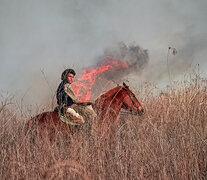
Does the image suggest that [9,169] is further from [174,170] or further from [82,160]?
[174,170]

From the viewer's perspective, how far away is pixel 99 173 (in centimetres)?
277

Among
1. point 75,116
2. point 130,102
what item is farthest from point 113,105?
point 75,116

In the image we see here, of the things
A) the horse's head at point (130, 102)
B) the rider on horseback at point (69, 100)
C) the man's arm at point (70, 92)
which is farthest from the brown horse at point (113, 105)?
the man's arm at point (70, 92)

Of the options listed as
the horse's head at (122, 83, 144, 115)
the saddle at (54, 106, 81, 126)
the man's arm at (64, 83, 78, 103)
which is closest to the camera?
the saddle at (54, 106, 81, 126)

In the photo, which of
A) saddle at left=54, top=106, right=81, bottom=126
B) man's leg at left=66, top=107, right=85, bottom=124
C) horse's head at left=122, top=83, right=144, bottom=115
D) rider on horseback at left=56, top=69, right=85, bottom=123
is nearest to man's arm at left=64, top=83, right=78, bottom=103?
rider on horseback at left=56, top=69, right=85, bottom=123

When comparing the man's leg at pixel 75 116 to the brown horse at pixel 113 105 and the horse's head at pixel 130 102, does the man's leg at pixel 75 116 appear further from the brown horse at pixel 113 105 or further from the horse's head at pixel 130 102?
the horse's head at pixel 130 102

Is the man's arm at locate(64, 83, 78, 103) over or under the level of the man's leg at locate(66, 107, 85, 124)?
over

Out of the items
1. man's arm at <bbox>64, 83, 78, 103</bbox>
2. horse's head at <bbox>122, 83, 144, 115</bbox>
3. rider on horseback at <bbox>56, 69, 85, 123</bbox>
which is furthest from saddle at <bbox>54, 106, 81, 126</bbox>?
horse's head at <bbox>122, 83, 144, 115</bbox>

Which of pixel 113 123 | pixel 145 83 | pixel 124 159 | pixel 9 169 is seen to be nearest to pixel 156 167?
pixel 124 159

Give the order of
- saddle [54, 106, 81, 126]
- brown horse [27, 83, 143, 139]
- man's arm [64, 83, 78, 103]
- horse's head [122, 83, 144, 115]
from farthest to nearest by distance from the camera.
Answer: horse's head [122, 83, 144, 115]
man's arm [64, 83, 78, 103]
brown horse [27, 83, 143, 139]
saddle [54, 106, 81, 126]

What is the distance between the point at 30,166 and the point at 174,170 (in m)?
1.68

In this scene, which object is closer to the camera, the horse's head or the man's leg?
the man's leg

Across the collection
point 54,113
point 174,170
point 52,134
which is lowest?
point 174,170

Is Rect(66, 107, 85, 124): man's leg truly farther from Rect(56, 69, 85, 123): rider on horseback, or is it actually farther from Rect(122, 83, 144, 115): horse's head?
Rect(122, 83, 144, 115): horse's head
